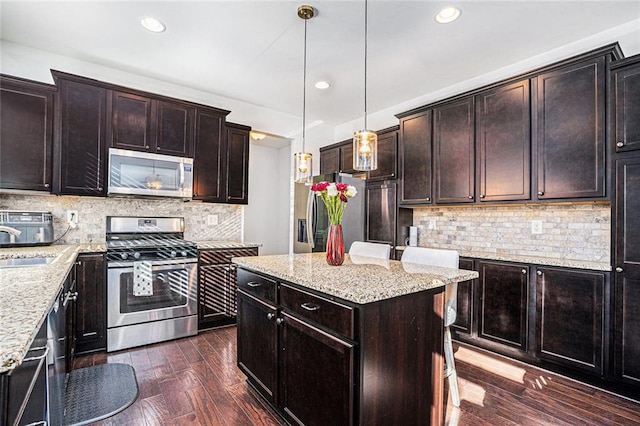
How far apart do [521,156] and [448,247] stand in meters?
1.31

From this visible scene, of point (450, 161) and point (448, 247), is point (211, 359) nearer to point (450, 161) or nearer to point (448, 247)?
point (448, 247)

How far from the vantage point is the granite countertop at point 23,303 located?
748mm

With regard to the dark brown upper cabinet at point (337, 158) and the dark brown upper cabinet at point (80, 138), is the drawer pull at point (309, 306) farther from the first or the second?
the dark brown upper cabinet at point (337, 158)

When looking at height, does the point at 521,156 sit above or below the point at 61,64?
below

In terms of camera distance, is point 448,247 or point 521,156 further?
point 448,247

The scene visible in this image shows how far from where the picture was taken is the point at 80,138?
302 cm

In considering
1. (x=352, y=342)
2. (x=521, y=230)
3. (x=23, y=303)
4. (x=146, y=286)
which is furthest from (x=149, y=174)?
(x=521, y=230)

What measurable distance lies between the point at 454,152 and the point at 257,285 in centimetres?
249

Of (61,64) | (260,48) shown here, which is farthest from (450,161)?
(61,64)

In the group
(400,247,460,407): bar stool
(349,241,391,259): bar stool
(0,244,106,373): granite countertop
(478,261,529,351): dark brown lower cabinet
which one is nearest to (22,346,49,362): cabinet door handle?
(0,244,106,373): granite countertop

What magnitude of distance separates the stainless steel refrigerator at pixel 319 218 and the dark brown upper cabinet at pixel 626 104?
2.53 metres

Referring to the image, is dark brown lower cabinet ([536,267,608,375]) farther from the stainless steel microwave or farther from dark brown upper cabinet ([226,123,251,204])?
the stainless steel microwave

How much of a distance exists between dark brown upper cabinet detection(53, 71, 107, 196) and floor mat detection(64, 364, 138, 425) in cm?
160

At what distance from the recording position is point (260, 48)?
2.99 metres
